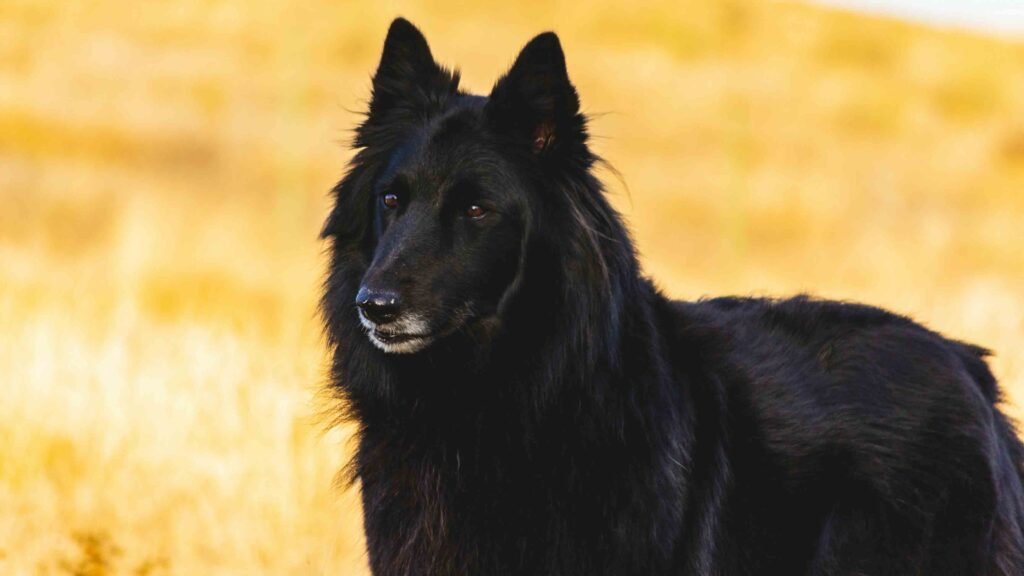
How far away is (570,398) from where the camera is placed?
4.00 metres

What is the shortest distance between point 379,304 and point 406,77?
1.01 metres

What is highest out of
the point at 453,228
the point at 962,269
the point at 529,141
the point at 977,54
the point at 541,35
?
the point at 977,54

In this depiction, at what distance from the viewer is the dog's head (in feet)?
12.9

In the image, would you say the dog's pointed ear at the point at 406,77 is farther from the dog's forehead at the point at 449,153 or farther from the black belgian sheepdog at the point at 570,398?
the dog's forehead at the point at 449,153

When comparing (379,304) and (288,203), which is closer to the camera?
(379,304)

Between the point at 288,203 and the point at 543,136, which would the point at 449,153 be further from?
the point at 288,203

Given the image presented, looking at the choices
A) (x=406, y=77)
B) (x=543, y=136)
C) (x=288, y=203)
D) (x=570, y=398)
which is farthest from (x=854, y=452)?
(x=288, y=203)

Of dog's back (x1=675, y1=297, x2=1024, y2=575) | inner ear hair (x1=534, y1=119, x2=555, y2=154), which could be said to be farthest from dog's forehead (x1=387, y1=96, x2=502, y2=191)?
dog's back (x1=675, y1=297, x2=1024, y2=575)

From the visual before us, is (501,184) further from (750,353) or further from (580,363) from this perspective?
(750,353)

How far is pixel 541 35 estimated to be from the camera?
4.02 metres

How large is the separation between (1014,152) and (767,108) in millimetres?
5821

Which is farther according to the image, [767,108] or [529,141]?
[767,108]

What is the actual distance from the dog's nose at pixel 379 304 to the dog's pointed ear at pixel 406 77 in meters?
0.83

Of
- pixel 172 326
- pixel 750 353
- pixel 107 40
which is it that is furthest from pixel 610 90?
pixel 750 353
